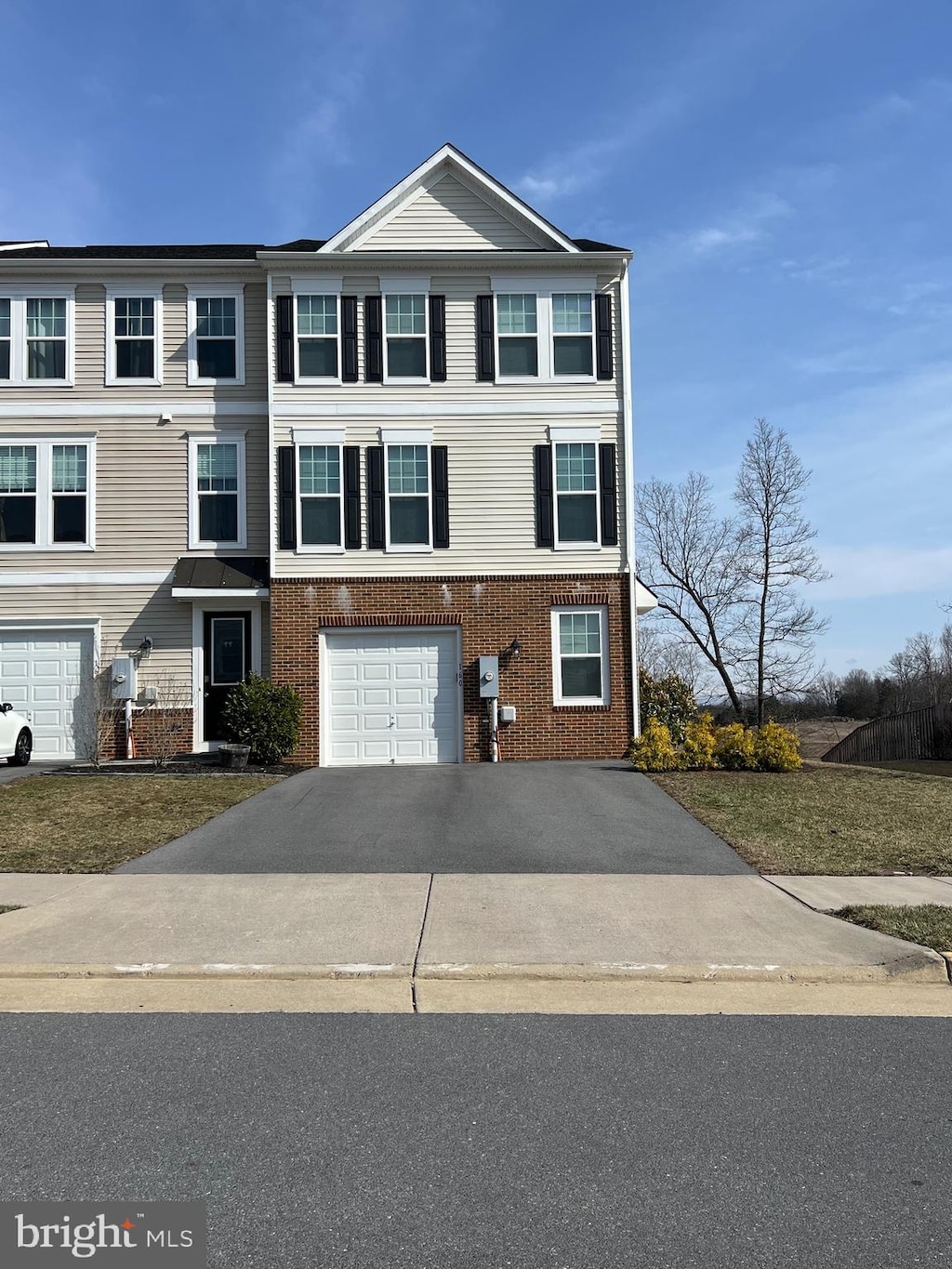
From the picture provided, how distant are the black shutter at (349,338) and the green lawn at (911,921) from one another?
14.0 m

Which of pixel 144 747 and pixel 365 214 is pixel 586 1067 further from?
pixel 365 214

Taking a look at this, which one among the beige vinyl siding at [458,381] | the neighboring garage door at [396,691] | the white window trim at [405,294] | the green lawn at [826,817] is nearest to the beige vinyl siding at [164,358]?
the beige vinyl siding at [458,381]

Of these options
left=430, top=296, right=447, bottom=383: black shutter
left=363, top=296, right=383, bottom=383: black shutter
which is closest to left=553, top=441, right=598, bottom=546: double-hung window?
left=430, top=296, right=447, bottom=383: black shutter

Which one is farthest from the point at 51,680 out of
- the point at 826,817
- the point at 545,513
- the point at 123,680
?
the point at 826,817

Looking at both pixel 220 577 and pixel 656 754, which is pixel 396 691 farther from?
pixel 656 754

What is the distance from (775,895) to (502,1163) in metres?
4.98

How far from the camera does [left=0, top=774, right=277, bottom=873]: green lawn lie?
32.4ft

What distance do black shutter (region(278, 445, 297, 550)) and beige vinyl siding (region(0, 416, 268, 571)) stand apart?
85 cm

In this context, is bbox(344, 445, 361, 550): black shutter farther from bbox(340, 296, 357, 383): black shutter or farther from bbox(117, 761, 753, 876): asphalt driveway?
bbox(117, 761, 753, 876): asphalt driveway

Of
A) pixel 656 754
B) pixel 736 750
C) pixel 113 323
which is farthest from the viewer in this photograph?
pixel 113 323

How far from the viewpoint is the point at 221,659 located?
19.4 metres

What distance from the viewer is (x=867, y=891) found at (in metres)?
8.52

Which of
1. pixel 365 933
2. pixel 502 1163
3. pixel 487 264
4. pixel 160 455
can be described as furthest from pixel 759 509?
pixel 502 1163

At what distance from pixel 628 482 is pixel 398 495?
4230mm
